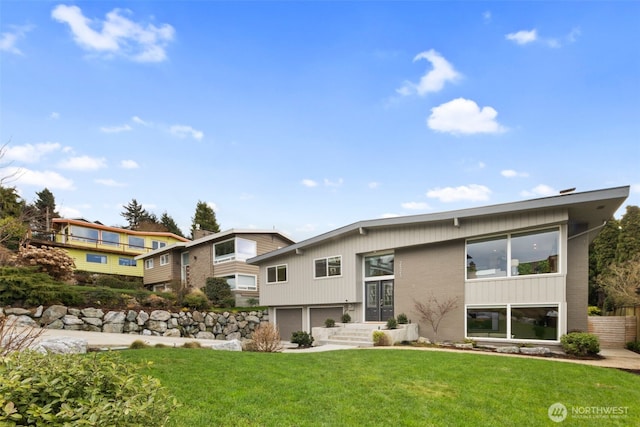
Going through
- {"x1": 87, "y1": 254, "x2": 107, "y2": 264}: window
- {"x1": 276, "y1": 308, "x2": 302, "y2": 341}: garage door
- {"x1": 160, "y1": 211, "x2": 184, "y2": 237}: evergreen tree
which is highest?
{"x1": 160, "y1": 211, "x2": 184, "y2": 237}: evergreen tree

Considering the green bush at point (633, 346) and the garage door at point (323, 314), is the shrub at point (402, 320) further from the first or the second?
the green bush at point (633, 346)

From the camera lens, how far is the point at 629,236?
22375mm

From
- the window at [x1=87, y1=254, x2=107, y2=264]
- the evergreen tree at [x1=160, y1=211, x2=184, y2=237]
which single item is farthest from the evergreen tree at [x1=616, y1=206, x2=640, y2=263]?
the evergreen tree at [x1=160, y1=211, x2=184, y2=237]

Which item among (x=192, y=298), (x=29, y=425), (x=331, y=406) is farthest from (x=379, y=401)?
(x=192, y=298)

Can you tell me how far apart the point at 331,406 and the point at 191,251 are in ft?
78.6

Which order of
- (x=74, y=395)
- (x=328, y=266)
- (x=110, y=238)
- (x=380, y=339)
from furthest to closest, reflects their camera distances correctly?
1. (x=110, y=238)
2. (x=328, y=266)
3. (x=380, y=339)
4. (x=74, y=395)

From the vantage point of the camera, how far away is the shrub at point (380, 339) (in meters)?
12.2

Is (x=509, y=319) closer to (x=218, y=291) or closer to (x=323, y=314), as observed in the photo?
(x=323, y=314)

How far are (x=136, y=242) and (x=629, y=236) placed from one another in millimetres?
38720

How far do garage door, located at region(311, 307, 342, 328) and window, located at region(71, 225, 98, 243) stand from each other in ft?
78.6

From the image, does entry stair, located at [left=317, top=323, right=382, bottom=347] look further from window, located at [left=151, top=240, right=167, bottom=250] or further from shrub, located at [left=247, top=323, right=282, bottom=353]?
window, located at [left=151, top=240, right=167, bottom=250]

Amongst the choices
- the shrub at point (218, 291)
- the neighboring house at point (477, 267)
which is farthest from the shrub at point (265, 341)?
the shrub at point (218, 291)

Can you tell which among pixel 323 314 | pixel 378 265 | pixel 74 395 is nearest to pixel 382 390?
pixel 74 395

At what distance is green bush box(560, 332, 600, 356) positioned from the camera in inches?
385
